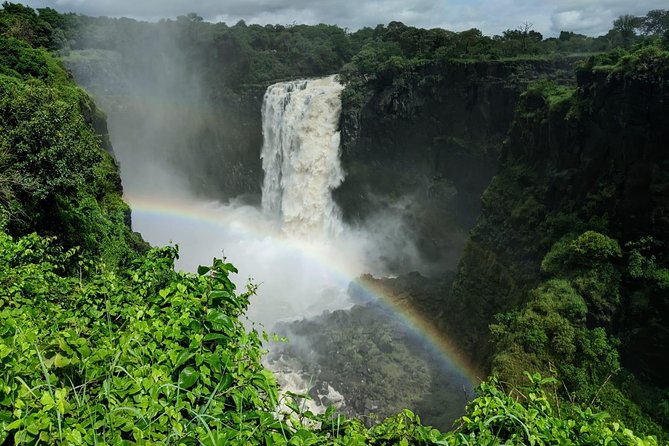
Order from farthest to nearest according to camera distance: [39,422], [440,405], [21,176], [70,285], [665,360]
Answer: [440,405]
[665,360]
[21,176]
[70,285]
[39,422]

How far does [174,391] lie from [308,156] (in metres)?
33.9

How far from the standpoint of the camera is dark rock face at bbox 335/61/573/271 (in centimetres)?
3084

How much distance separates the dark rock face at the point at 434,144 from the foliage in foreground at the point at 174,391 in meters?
28.7

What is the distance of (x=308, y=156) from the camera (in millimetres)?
37031

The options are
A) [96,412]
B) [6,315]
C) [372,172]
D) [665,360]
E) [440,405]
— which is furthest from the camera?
[372,172]

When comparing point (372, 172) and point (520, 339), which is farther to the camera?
point (372, 172)

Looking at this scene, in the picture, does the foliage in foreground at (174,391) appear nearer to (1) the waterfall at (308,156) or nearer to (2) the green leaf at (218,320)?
(2) the green leaf at (218,320)

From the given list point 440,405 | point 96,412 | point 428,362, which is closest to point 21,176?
point 96,412

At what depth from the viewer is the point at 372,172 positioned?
37219mm

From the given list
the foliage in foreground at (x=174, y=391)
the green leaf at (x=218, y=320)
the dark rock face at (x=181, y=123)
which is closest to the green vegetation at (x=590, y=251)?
the foliage in foreground at (x=174, y=391)

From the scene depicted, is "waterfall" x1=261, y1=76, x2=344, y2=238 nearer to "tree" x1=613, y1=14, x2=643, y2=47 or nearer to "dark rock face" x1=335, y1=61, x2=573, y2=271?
"dark rock face" x1=335, y1=61, x2=573, y2=271

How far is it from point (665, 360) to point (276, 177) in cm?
3015

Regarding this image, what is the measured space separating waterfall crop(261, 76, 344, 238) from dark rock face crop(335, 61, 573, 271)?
45.4 inches

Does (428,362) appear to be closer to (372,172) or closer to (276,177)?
(372,172)
